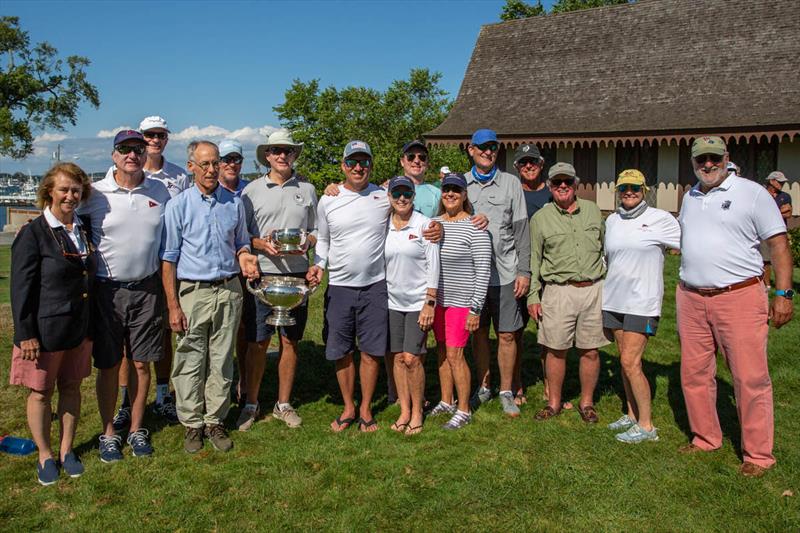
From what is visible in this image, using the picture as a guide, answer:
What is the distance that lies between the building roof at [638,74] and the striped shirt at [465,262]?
1286 cm

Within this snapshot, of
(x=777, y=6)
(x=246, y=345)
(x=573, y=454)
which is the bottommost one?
(x=573, y=454)

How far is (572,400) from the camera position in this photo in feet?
19.8

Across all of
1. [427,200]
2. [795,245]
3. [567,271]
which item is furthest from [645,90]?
[567,271]

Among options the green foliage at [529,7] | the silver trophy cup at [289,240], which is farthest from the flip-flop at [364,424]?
the green foliage at [529,7]

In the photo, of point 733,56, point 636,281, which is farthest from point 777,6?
point 636,281

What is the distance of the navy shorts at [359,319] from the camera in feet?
16.9

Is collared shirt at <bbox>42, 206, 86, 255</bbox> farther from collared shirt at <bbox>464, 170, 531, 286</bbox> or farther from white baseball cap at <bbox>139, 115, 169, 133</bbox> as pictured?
collared shirt at <bbox>464, 170, 531, 286</bbox>

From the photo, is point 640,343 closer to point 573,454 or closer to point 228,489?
point 573,454

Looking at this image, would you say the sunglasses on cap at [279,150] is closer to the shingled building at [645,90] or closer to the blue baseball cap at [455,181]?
the blue baseball cap at [455,181]

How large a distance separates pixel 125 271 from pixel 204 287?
0.54 meters

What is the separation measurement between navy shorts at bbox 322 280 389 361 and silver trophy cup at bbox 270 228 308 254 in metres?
0.40

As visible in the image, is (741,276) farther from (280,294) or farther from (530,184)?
(280,294)

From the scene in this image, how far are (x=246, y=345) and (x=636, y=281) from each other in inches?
133

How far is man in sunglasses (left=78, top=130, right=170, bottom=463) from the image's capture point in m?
4.59
